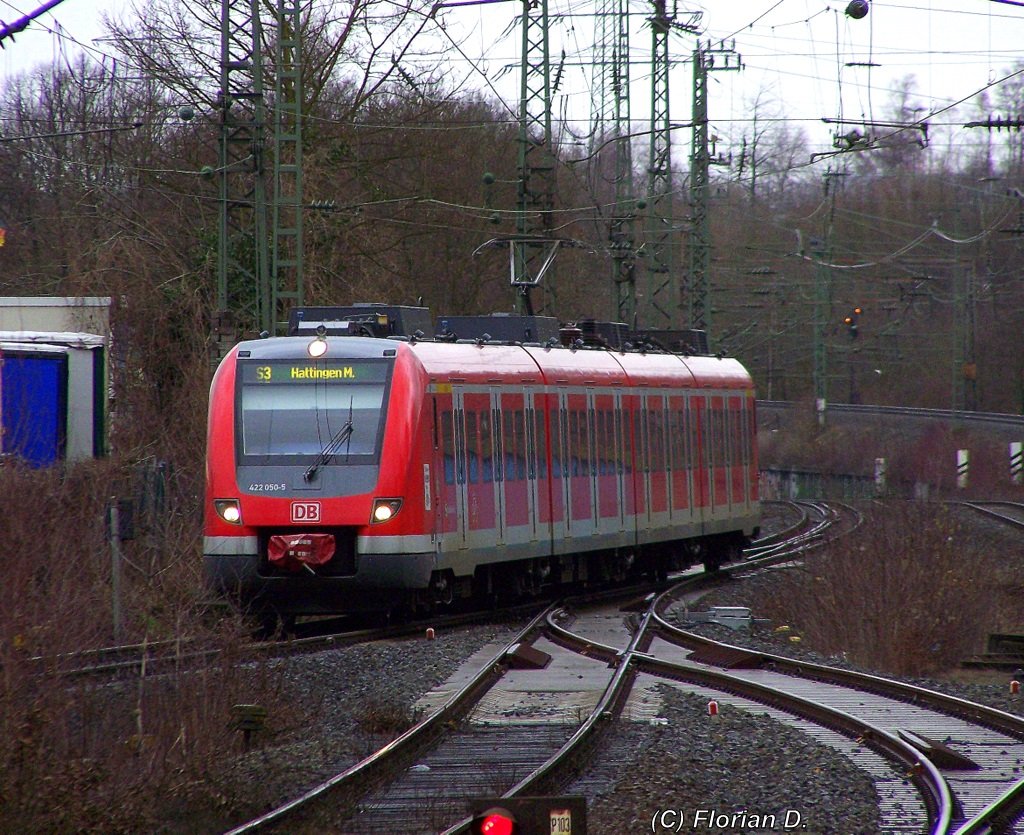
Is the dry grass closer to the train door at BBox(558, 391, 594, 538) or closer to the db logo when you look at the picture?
the train door at BBox(558, 391, 594, 538)

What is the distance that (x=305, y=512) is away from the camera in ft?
52.4

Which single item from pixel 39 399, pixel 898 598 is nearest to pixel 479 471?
pixel 898 598

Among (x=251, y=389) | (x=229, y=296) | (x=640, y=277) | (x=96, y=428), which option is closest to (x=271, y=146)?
(x=229, y=296)

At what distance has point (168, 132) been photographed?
3856cm

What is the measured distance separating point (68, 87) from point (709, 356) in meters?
35.2

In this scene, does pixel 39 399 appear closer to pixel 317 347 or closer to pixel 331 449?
pixel 317 347

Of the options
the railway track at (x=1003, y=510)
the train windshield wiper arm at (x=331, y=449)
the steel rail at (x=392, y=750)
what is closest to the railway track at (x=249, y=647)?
the steel rail at (x=392, y=750)

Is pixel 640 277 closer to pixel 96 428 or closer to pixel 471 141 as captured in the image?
pixel 471 141

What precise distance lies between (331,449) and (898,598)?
5975 millimetres

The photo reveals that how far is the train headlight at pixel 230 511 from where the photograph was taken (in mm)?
16125

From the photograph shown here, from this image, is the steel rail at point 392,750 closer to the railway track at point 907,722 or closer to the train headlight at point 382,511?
the railway track at point 907,722

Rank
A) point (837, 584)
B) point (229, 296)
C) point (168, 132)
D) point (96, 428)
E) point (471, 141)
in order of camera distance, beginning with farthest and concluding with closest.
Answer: point (471, 141) → point (168, 132) → point (229, 296) → point (96, 428) → point (837, 584)

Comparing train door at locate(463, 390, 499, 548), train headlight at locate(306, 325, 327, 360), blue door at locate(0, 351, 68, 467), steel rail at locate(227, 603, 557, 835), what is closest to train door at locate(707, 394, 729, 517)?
train door at locate(463, 390, 499, 548)

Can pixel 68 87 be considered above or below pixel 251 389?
above
